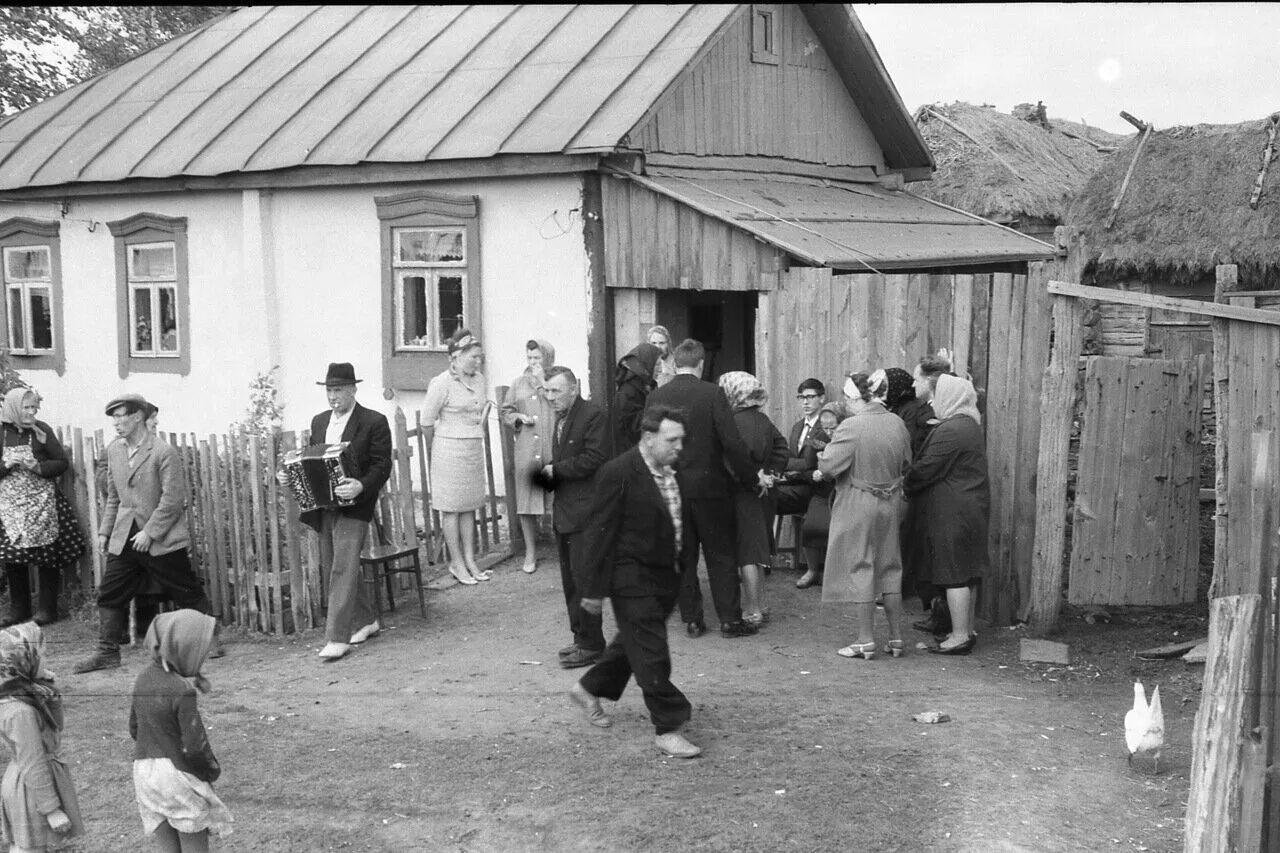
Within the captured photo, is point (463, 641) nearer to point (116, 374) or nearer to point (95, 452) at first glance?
point (95, 452)

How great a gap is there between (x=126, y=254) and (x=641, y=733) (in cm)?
1126

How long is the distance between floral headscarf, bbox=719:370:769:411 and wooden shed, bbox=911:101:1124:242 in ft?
40.0

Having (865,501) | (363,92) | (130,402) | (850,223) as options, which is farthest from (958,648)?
(363,92)

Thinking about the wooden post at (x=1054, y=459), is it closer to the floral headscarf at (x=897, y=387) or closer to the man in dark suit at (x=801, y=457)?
the floral headscarf at (x=897, y=387)

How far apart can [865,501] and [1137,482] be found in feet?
5.52

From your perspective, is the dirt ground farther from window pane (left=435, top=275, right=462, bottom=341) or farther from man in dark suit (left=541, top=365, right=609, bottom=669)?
window pane (left=435, top=275, right=462, bottom=341)

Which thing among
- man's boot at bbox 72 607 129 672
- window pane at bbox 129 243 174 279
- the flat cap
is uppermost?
window pane at bbox 129 243 174 279

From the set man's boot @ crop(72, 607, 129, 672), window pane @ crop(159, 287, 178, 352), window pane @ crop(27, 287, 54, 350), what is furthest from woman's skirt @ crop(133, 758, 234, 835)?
window pane @ crop(27, 287, 54, 350)

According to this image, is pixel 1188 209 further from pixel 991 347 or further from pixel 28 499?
pixel 28 499

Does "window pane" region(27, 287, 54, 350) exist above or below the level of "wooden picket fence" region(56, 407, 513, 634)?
above

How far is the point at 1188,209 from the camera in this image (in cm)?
1596

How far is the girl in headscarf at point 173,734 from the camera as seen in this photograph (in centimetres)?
498

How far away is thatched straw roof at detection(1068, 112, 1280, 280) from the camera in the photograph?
15188 mm

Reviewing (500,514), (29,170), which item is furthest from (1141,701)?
(29,170)
